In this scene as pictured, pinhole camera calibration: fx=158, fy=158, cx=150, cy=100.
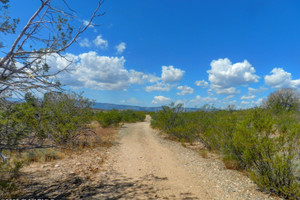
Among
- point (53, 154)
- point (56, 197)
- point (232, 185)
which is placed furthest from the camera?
point (53, 154)

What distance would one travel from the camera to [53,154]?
261 inches

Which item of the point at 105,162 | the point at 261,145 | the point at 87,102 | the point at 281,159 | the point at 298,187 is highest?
the point at 87,102

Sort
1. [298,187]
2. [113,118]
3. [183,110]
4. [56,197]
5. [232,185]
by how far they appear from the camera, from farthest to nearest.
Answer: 1. [113,118]
2. [183,110]
3. [232,185]
4. [56,197]
5. [298,187]

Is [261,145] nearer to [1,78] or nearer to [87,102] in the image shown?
[1,78]

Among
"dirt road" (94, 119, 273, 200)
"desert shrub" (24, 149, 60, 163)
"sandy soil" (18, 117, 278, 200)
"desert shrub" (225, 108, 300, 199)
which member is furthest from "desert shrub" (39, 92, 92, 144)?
"desert shrub" (225, 108, 300, 199)

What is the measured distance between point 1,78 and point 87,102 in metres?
7.66

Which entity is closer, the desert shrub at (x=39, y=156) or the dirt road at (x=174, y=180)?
the dirt road at (x=174, y=180)

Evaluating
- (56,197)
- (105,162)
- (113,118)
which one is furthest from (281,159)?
(113,118)

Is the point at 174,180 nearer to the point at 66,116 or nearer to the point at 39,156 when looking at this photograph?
the point at 39,156

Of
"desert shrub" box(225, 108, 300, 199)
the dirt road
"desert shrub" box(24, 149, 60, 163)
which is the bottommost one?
the dirt road

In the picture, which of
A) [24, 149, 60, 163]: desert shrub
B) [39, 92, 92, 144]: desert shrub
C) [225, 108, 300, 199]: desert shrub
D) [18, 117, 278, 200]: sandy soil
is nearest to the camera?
[225, 108, 300, 199]: desert shrub

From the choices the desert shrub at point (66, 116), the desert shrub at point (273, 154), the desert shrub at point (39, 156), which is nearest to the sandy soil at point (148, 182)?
the desert shrub at point (273, 154)

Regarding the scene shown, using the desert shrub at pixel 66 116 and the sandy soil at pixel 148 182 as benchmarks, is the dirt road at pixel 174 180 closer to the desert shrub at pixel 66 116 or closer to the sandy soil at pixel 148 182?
the sandy soil at pixel 148 182

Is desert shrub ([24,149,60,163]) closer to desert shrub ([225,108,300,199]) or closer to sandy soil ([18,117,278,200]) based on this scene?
sandy soil ([18,117,278,200])
